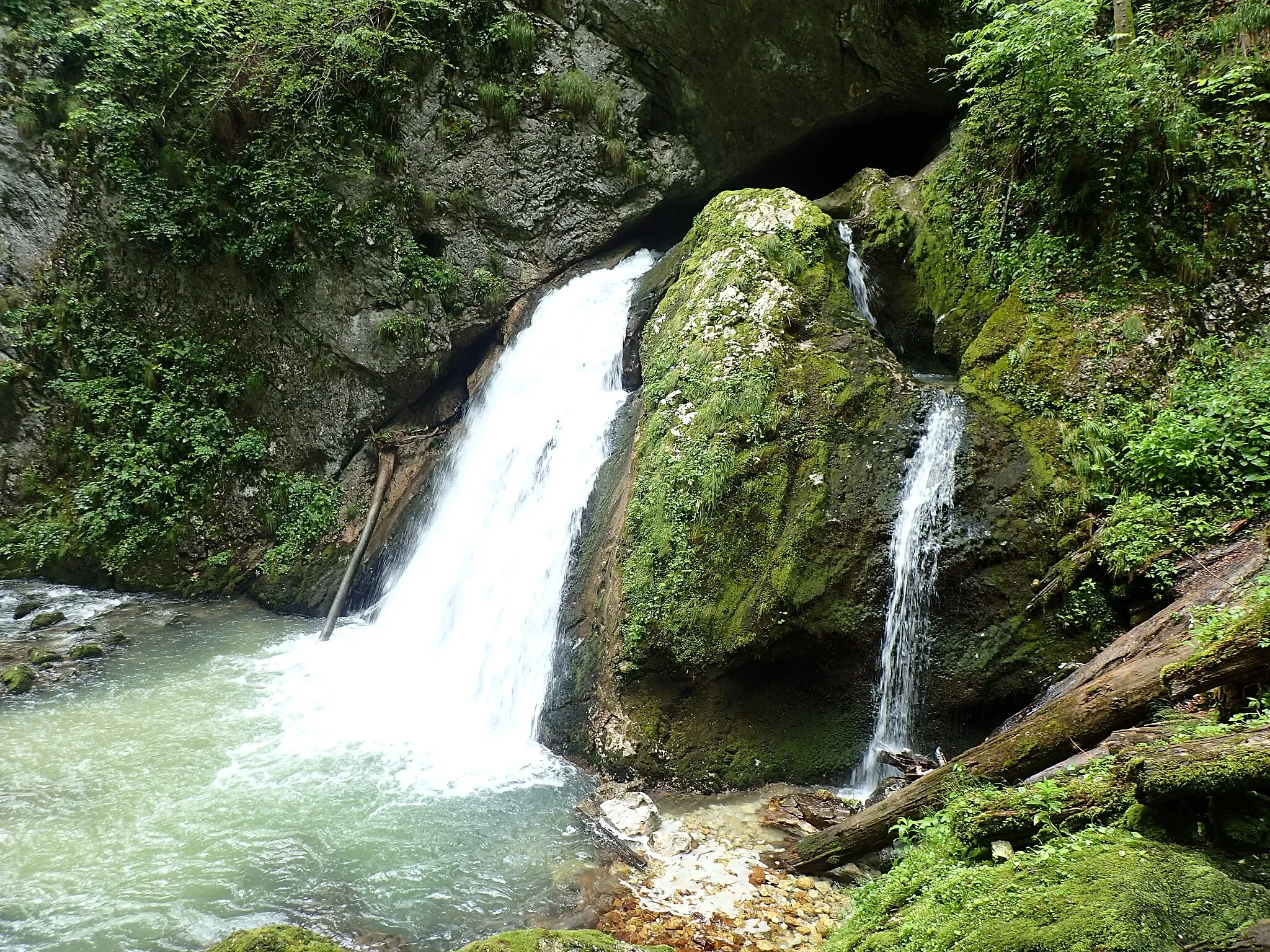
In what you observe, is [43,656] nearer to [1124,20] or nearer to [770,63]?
[770,63]

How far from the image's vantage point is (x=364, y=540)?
32.9ft

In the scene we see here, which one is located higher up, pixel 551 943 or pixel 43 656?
pixel 551 943

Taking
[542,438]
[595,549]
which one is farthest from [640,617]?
[542,438]

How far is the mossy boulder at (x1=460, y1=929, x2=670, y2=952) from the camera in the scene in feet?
10.3

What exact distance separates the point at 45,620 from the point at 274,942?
8.05 m

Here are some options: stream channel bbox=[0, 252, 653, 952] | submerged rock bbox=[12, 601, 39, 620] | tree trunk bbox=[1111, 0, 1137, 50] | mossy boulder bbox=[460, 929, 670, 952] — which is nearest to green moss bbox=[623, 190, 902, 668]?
stream channel bbox=[0, 252, 653, 952]

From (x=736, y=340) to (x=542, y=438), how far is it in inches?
124

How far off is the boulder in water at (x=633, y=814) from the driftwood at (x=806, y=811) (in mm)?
871

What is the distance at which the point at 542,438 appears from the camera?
9102mm

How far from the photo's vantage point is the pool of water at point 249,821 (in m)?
4.37

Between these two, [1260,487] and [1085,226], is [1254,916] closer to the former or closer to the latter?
[1260,487]

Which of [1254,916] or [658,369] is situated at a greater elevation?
[658,369]

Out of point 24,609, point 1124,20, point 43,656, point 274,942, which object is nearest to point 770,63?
point 1124,20

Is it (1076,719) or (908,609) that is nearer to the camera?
(1076,719)
